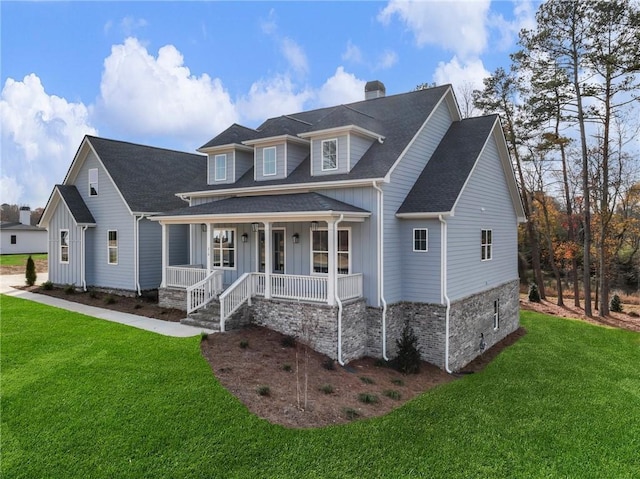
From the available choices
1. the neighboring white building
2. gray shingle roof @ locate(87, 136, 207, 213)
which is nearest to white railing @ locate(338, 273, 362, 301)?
gray shingle roof @ locate(87, 136, 207, 213)

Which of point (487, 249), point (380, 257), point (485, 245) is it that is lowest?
point (380, 257)

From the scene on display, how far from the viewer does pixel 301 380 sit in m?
9.88

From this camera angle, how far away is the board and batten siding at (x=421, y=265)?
42.7 feet

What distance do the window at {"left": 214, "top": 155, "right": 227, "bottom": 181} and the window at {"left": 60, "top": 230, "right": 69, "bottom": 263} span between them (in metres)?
8.10

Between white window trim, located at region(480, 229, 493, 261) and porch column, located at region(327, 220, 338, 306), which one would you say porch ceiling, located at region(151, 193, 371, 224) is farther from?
white window trim, located at region(480, 229, 493, 261)

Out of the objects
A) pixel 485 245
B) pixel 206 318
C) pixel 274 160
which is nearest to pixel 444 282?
pixel 485 245

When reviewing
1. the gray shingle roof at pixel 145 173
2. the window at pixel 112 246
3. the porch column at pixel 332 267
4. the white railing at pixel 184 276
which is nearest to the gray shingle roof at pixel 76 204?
the window at pixel 112 246

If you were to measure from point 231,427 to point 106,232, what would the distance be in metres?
14.4

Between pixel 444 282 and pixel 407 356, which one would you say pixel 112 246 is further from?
pixel 444 282

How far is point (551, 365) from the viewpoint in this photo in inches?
527

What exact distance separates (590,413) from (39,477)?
34.7 feet

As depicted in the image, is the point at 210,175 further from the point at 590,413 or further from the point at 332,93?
the point at 590,413

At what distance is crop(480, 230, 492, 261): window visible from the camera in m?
15.9

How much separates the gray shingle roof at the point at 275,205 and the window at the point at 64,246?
26.1 feet
